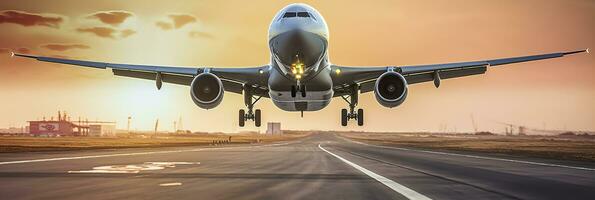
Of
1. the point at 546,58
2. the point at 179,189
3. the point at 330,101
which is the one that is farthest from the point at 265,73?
the point at 179,189

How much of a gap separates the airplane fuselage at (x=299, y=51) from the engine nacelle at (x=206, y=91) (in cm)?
305

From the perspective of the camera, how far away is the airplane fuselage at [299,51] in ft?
76.2

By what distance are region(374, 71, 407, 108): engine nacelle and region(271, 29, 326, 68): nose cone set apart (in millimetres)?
5320

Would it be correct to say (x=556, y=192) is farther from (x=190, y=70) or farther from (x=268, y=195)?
(x=190, y=70)

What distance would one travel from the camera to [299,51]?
2359cm

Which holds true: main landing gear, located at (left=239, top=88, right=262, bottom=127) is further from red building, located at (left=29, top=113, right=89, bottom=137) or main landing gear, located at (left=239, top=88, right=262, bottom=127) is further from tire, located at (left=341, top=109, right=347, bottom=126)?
red building, located at (left=29, top=113, right=89, bottom=137)

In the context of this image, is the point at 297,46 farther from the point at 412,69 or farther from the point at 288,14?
the point at 412,69

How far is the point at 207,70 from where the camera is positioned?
29.4 meters

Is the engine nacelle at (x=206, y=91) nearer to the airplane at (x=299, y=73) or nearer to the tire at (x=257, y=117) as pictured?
the airplane at (x=299, y=73)

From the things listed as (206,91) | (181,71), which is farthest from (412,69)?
(181,71)

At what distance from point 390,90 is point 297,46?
26.6 feet

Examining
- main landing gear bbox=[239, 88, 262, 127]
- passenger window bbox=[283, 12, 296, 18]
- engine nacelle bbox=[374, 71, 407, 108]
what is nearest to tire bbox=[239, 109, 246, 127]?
main landing gear bbox=[239, 88, 262, 127]

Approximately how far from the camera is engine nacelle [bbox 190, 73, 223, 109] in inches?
1143

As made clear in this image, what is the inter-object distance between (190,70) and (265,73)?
443 cm
